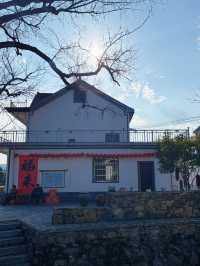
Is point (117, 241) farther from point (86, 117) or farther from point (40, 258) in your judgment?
point (86, 117)

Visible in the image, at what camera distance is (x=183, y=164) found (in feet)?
59.2

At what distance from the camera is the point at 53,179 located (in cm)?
1952

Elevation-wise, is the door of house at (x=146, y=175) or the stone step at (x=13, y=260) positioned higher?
the door of house at (x=146, y=175)

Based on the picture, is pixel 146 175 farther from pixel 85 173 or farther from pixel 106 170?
pixel 85 173

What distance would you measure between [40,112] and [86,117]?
3.67 m

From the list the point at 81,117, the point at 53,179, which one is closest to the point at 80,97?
the point at 81,117

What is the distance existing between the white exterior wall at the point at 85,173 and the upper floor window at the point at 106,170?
0.96 feet

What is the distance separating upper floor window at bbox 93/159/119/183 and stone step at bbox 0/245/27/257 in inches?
455

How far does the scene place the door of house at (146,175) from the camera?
19938 millimetres

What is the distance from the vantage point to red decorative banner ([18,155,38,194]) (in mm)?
19172

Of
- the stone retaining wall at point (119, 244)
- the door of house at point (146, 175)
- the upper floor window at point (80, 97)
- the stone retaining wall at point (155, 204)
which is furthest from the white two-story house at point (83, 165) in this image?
the stone retaining wall at point (119, 244)

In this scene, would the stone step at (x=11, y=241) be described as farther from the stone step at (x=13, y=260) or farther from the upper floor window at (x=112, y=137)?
the upper floor window at (x=112, y=137)

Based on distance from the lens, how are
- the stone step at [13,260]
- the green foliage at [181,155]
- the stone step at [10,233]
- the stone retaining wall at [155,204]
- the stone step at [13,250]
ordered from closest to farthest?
the stone step at [13,260]
the stone step at [13,250]
the stone step at [10,233]
the stone retaining wall at [155,204]
the green foliage at [181,155]

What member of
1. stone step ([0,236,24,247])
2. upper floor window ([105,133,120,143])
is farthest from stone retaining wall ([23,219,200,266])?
upper floor window ([105,133,120,143])
